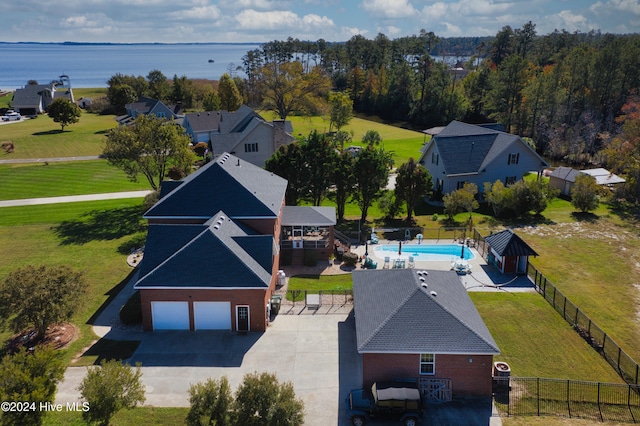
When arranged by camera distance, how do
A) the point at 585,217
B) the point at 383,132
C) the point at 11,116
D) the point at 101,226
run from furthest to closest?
the point at 11,116, the point at 383,132, the point at 585,217, the point at 101,226

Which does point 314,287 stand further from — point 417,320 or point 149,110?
point 149,110

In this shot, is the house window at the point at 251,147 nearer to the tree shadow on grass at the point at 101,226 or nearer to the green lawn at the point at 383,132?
the tree shadow on grass at the point at 101,226

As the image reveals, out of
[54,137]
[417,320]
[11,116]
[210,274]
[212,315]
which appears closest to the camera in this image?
[417,320]

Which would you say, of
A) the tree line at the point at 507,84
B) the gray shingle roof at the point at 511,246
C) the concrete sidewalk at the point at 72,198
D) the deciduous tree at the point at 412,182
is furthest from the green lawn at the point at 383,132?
the concrete sidewalk at the point at 72,198

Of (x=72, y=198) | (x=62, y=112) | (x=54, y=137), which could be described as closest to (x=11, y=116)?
(x=62, y=112)

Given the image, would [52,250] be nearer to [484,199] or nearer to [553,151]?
[484,199]
